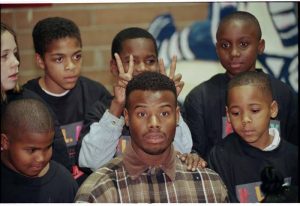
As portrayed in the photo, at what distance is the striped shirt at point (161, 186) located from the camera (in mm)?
1508

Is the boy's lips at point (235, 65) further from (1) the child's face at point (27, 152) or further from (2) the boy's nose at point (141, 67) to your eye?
(1) the child's face at point (27, 152)

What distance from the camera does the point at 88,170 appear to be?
158 centimetres

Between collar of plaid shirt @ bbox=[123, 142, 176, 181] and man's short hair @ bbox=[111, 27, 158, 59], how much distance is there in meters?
0.33

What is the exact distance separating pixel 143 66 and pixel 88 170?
33 cm

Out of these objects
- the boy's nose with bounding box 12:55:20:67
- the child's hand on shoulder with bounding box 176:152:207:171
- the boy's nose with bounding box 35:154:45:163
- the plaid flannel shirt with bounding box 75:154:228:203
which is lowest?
the plaid flannel shirt with bounding box 75:154:228:203

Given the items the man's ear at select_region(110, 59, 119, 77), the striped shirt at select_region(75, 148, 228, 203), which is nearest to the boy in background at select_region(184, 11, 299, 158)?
the striped shirt at select_region(75, 148, 228, 203)

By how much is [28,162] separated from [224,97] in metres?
0.57

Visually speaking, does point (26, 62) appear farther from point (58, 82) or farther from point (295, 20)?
point (295, 20)

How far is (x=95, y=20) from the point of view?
1.83 m

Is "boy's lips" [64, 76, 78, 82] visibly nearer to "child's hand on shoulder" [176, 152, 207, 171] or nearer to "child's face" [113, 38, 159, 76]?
"child's face" [113, 38, 159, 76]

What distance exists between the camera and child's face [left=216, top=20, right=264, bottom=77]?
→ 65.9 inches

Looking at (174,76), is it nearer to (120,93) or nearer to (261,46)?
(120,93)

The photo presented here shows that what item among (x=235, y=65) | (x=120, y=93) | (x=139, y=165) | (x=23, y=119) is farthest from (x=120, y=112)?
(x=235, y=65)

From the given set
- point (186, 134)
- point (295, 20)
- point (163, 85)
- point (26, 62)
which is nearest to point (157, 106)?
point (163, 85)
